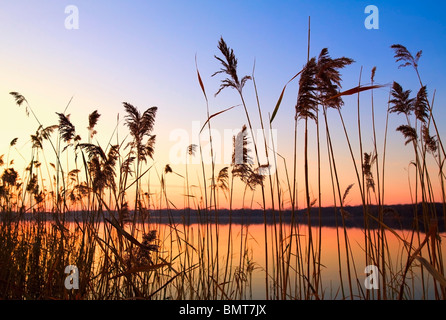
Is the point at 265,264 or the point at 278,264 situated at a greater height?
the point at 278,264

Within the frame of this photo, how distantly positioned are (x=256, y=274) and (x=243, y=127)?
16.7 ft

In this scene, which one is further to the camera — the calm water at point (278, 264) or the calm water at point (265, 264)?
the calm water at point (278, 264)

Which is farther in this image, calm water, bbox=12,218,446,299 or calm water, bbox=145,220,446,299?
calm water, bbox=145,220,446,299

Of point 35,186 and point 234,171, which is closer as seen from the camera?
point 234,171

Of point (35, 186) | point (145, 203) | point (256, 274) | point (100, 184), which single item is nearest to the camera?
point (100, 184)

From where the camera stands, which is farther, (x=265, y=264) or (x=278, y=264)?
(x=265, y=264)
